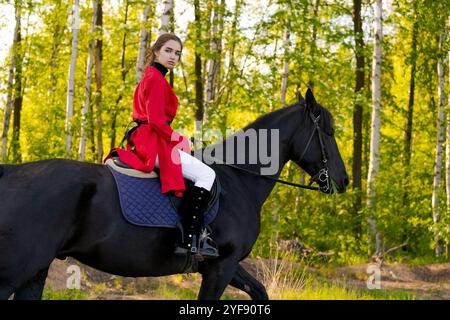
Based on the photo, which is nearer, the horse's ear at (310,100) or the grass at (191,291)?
the horse's ear at (310,100)

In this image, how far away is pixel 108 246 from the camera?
4867mm

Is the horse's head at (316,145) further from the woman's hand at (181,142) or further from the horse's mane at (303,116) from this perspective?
the woman's hand at (181,142)

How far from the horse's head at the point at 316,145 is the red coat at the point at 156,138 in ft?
4.38

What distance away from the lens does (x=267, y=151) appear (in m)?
6.02

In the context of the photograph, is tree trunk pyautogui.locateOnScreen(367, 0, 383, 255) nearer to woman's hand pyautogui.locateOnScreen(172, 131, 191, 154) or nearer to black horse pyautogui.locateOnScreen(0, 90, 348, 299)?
black horse pyautogui.locateOnScreen(0, 90, 348, 299)

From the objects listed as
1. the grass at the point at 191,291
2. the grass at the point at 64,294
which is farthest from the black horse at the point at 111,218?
the grass at the point at 64,294

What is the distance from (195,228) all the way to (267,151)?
1.23 meters

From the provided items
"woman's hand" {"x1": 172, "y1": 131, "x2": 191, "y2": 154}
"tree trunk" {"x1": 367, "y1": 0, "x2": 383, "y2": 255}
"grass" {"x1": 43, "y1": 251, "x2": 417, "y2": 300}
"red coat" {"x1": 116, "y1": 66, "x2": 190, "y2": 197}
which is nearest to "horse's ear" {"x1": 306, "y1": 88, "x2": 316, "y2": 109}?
"woman's hand" {"x1": 172, "y1": 131, "x2": 191, "y2": 154}

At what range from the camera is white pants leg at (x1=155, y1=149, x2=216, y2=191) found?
5.36 meters

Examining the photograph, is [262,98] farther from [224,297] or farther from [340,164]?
[340,164]

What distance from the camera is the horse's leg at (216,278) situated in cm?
541

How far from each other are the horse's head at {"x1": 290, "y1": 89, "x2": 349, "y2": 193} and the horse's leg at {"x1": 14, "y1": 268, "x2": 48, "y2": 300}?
105 inches
